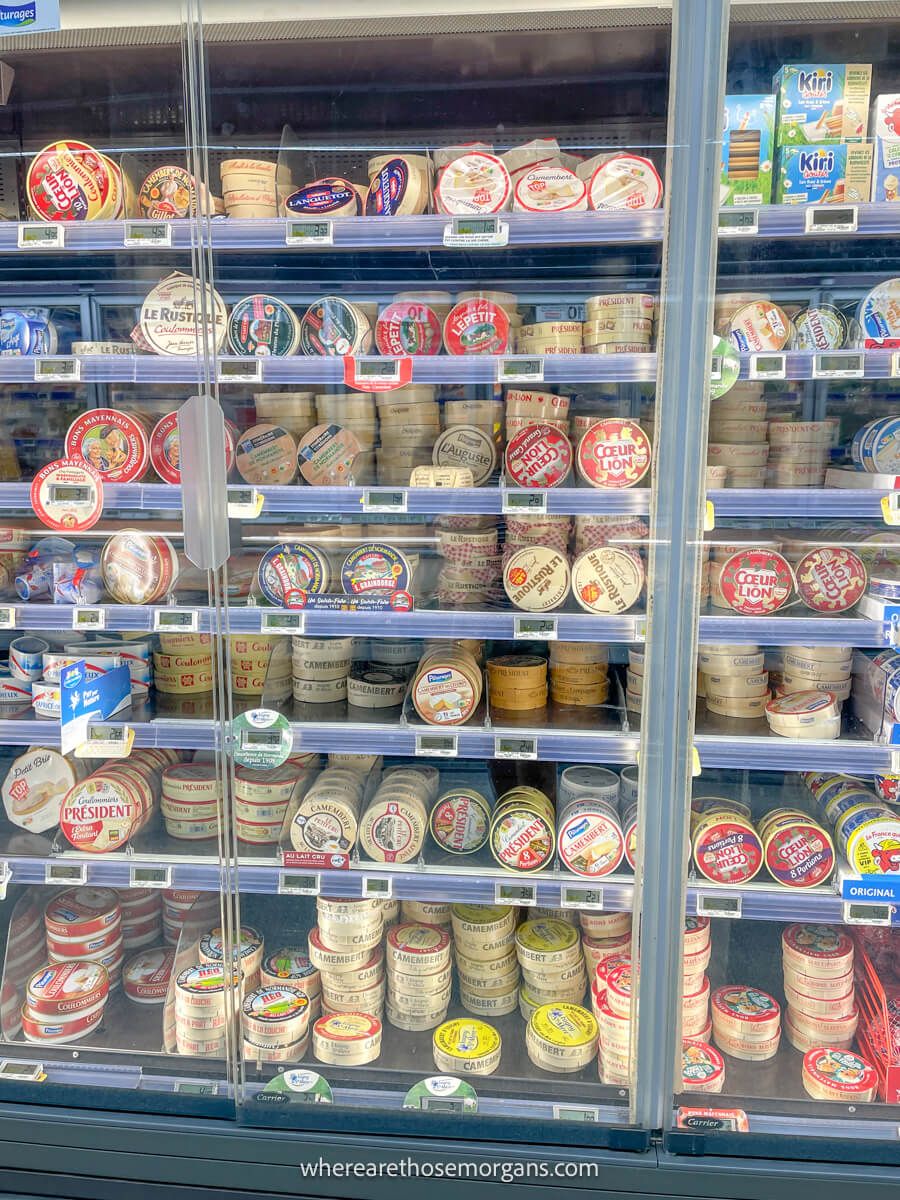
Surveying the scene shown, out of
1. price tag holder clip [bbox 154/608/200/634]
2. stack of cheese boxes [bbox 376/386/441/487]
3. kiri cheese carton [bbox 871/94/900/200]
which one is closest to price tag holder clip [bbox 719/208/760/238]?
kiri cheese carton [bbox 871/94/900/200]

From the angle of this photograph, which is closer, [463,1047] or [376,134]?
[463,1047]

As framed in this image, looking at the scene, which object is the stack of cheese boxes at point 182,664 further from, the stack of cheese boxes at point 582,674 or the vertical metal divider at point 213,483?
the stack of cheese boxes at point 582,674

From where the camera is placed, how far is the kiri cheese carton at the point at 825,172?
1592 millimetres

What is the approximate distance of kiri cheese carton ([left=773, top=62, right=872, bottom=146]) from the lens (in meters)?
1.59

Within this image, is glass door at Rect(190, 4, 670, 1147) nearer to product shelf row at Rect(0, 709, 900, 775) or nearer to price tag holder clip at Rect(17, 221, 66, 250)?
product shelf row at Rect(0, 709, 900, 775)

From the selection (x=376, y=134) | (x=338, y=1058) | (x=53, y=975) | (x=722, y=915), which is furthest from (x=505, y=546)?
(x=53, y=975)

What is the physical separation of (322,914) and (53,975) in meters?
0.61

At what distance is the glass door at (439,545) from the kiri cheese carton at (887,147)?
41 centimetres

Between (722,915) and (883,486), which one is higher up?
(883,486)

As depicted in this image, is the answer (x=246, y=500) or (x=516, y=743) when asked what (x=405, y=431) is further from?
(x=516, y=743)

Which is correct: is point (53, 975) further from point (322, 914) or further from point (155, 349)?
point (155, 349)

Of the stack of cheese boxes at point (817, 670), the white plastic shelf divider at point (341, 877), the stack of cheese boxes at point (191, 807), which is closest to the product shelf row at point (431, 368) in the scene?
the stack of cheese boxes at point (817, 670)

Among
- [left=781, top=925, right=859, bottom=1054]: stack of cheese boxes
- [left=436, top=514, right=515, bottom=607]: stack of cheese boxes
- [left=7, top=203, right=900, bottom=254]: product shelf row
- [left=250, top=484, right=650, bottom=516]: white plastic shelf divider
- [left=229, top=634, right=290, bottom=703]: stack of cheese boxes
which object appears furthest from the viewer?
[left=229, top=634, right=290, bottom=703]: stack of cheese boxes

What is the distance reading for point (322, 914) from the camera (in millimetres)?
1755
